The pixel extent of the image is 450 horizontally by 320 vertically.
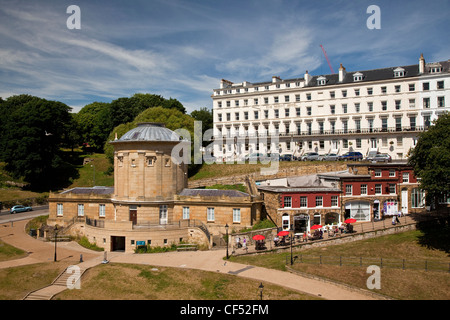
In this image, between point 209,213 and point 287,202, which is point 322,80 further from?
point 209,213

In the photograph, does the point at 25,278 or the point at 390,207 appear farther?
the point at 390,207

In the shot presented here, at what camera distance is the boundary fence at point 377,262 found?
28.7 m

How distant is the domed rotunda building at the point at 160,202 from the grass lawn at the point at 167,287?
28.6ft

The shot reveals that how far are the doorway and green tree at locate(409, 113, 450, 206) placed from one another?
3268cm

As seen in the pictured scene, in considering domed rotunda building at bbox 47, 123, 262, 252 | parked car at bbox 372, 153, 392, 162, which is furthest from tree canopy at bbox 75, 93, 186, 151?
parked car at bbox 372, 153, 392, 162

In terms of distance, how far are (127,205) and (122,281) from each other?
14340 millimetres

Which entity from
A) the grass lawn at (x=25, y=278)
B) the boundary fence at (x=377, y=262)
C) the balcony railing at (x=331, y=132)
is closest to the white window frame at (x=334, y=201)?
the boundary fence at (x=377, y=262)

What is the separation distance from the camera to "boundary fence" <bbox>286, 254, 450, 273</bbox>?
94.2 feet

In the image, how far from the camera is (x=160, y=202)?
42.2 metres

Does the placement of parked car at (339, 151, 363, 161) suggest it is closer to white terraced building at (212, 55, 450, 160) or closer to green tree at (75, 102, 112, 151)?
white terraced building at (212, 55, 450, 160)

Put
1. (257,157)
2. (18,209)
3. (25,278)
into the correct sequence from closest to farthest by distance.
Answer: (25,278) → (18,209) → (257,157)

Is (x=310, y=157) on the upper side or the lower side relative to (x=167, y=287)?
upper

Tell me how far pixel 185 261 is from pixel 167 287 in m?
6.49

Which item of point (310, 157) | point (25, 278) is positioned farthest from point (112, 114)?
point (25, 278)
